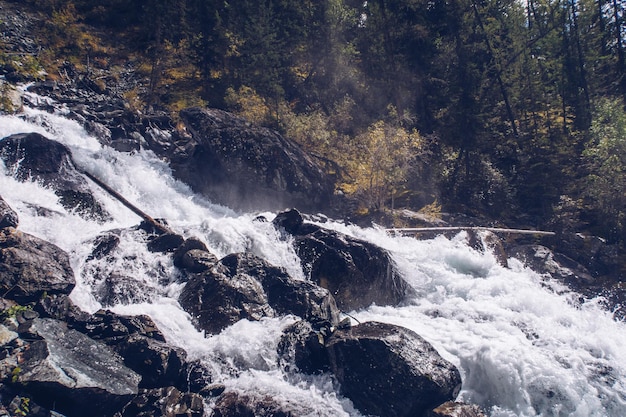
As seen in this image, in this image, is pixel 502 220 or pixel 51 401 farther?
pixel 502 220

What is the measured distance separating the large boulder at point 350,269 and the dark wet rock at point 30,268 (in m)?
7.93

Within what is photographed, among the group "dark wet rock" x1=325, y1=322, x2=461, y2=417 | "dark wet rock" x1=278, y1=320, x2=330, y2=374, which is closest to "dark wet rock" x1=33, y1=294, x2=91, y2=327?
"dark wet rock" x1=278, y1=320, x2=330, y2=374

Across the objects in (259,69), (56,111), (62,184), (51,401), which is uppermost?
(259,69)

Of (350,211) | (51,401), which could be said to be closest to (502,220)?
(350,211)

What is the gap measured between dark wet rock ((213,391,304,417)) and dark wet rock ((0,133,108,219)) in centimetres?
1066

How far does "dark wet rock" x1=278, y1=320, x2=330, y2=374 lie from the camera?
11.8 m

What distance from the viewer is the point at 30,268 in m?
11.8

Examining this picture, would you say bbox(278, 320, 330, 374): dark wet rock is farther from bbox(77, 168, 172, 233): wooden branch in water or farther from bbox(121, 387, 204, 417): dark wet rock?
bbox(77, 168, 172, 233): wooden branch in water

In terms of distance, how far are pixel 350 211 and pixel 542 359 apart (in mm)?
14554

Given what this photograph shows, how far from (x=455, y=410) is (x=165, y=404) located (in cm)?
649

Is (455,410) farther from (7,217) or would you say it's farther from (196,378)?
(7,217)

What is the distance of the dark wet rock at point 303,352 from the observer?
38.5 feet

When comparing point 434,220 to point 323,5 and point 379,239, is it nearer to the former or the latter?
point 379,239

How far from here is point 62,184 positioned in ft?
59.0
